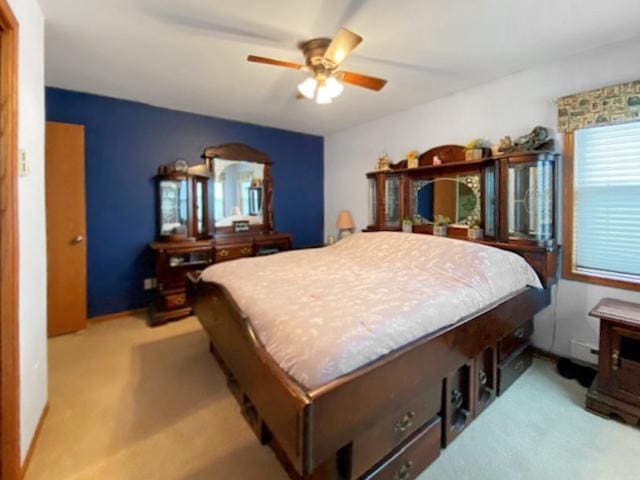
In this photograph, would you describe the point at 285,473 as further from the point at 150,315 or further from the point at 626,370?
the point at 150,315

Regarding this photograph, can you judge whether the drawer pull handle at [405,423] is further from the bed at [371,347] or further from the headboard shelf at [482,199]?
the headboard shelf at [482,199]

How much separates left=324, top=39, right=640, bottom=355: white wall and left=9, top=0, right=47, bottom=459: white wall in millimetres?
3254

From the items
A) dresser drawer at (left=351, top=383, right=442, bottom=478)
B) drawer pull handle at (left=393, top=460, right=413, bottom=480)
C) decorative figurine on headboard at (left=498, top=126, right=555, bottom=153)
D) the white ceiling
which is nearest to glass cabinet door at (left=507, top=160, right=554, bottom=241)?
decorative figurine on headboard at (left=498, top=126, right=555, bottom=153)

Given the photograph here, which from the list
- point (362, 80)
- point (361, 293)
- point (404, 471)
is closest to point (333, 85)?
point (362, 80)

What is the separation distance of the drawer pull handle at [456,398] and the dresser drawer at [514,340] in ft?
1.61

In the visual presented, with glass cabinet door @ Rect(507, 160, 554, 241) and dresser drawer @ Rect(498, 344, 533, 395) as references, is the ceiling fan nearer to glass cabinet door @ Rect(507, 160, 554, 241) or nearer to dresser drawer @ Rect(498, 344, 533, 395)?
glass cabinet door @ Rect(507, 160, 554, 241)

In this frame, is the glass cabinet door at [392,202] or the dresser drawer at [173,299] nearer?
the dresser drawer at [173,299]

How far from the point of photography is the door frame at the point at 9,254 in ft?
4.29

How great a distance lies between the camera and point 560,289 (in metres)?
2.55

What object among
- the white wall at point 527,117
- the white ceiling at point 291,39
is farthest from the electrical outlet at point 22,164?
the white wall at point 527,117

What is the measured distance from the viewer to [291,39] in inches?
85.0

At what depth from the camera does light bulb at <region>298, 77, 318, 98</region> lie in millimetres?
2189

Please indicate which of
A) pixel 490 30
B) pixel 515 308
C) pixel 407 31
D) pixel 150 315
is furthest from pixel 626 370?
pixel 150 315

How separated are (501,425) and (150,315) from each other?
→ 3247 millimetres
